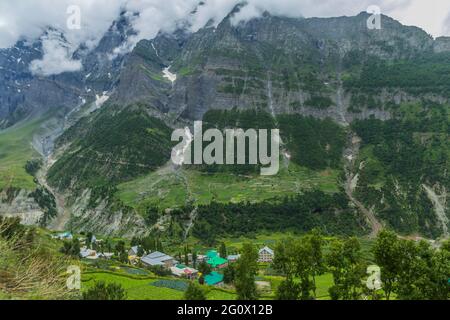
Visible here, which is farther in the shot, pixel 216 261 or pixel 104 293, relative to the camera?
pixel 216 261

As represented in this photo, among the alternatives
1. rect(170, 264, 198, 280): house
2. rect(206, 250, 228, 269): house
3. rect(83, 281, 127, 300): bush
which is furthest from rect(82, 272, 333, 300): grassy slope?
rect(206, 250, 228, 269): house

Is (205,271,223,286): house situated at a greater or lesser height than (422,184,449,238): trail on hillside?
lesser

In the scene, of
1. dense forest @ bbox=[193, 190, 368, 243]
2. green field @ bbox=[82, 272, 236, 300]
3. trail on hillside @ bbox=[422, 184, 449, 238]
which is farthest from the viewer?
trail on hillside @ bbox=[422, 184, 449, 238]

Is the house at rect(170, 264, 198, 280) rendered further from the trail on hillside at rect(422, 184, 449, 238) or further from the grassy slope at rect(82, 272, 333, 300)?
the trail on hillside at rect(422, 184, 449, 238)

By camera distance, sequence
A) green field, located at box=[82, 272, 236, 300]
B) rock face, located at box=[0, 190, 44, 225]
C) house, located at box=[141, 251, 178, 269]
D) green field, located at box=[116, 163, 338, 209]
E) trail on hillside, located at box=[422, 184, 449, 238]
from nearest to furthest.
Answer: green field, located at box=[82, 272, 236, 300]
house, located at box=[141, 251, 178, 269]
trail on hillside, located at box=[422, 184, 449, 238]
green field, located at box=[116, 163, 338, 209]
rock face, located at box=[0, 190, 44, 225]

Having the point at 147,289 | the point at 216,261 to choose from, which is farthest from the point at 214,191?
the point at 147,289

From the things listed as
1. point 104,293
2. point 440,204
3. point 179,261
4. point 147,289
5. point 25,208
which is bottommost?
point 179,261

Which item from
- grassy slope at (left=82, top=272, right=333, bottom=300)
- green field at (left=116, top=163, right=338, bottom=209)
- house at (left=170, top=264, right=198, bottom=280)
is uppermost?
green field at (left=116, top=163, right=338, bottom=209)

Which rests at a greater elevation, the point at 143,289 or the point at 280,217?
the point at 280,217

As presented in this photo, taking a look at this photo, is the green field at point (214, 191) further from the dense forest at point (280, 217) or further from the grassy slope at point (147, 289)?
the grassy slope at point (147, 289)

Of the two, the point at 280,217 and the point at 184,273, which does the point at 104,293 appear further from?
the point at 280,217
